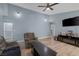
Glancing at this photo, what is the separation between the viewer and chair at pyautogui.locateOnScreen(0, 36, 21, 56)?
1588 mm

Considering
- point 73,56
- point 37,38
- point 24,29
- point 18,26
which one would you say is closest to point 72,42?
point 73,56

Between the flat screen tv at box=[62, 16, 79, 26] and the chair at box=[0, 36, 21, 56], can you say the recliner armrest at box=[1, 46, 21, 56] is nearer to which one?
the chair at box=[0, 36, 21, 56]

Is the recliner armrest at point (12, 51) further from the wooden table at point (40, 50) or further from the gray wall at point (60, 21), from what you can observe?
the gray wall at point (60, 21)

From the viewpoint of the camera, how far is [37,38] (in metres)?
1.81

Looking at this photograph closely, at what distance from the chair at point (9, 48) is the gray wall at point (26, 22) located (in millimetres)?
158

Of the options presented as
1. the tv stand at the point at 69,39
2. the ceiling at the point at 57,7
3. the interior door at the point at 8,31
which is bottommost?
the tv stand at the point at 69,39

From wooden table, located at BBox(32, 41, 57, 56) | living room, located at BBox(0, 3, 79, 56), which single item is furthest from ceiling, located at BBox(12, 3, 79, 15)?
wooden table, located at BBox(32, 41, 57, 56)

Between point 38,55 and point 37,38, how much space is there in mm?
353

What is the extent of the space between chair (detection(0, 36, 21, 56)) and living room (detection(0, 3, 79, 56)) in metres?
0.05

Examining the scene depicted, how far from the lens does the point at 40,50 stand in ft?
5.68

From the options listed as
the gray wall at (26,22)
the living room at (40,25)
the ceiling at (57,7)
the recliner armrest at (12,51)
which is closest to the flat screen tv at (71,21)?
the living room at (40,25)

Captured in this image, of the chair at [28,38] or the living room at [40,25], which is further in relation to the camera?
the chair at [28,38]

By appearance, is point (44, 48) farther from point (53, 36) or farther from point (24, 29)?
point (24, 29)

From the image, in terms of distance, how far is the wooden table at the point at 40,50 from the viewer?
5.31 feet
